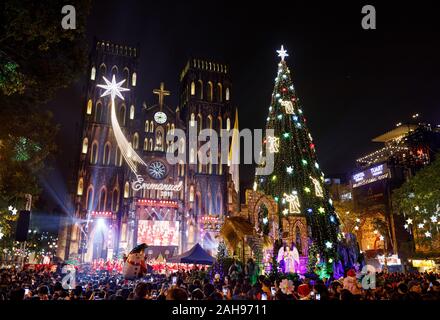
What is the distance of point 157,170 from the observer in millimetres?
52438

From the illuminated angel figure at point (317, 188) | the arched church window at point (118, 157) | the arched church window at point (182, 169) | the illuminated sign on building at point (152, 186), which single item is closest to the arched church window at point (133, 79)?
the arched church window at point (118, 157)

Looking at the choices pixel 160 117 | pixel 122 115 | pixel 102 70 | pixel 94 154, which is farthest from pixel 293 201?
pixel 102 70

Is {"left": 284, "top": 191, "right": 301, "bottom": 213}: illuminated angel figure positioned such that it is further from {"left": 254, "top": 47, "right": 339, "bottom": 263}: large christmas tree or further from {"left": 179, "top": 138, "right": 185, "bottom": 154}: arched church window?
{"left": 179, "top": 138, "right": 185, "bottom": 154}: arched church window

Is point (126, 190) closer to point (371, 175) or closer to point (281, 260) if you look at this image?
point (371, 175)

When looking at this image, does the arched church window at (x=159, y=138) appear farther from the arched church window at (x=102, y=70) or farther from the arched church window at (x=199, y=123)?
the arched church window at (x=102, y=70)

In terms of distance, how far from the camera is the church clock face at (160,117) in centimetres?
5553

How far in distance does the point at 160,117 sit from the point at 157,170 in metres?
9.01

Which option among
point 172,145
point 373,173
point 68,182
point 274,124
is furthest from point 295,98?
point 68,182

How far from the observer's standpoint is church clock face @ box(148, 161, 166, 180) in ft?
171

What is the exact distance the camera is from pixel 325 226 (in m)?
19.1

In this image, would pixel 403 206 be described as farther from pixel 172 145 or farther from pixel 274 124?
pixel 172 145

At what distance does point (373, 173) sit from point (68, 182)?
42.7 meters

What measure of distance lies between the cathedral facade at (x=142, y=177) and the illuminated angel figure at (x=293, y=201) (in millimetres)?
31551

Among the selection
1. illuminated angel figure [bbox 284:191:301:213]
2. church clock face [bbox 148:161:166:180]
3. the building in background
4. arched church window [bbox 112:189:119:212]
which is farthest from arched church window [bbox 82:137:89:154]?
illuminated angel figure [bbox 284:191:301:213]
